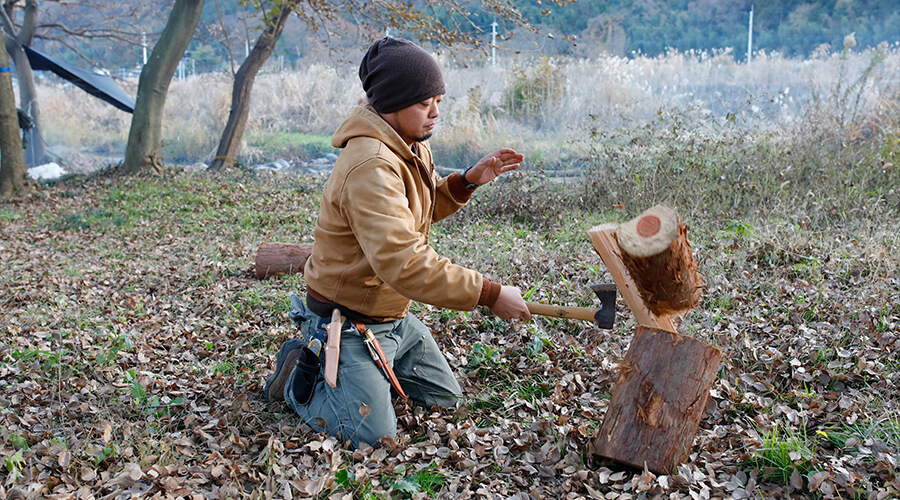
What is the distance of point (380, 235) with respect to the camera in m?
2.63

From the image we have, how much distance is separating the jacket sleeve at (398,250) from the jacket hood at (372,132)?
0.17 meters

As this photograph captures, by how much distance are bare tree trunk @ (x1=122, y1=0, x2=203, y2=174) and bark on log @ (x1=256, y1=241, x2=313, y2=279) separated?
6274 mm

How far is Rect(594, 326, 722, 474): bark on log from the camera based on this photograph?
2607 mm

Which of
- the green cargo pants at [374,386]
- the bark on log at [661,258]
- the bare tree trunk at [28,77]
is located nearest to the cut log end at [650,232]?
the bark on log at [661,258]

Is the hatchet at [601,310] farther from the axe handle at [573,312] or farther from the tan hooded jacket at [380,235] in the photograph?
the tan hooded jacket at [380,235]

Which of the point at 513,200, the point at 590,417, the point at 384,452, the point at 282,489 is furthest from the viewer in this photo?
the point at 513,200

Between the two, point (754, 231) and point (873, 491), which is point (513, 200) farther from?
point (873, 491)

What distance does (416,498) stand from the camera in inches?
100

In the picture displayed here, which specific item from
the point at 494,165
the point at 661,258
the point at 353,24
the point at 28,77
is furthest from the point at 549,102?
the point at 28,77

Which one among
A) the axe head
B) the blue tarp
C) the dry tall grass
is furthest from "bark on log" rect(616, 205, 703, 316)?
the blue tarp

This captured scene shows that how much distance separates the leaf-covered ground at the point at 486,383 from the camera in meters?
2.62

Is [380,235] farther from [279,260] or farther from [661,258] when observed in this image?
[279,260]

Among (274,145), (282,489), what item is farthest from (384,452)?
(274,145)

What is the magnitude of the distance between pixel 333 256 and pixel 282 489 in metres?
0.98
